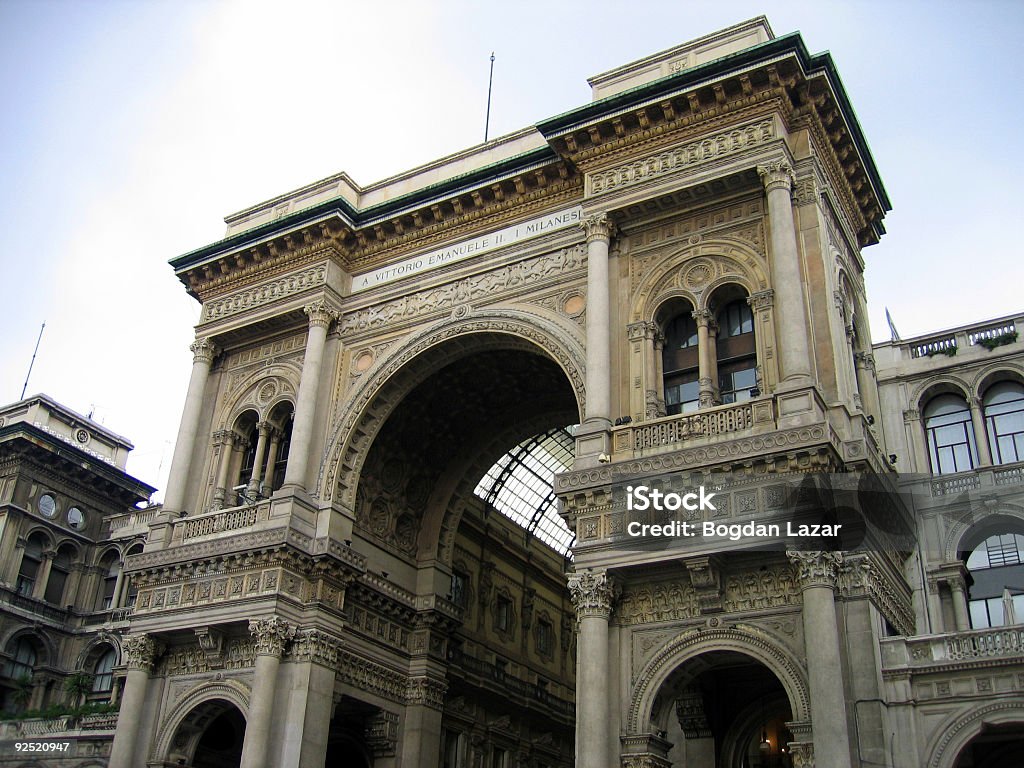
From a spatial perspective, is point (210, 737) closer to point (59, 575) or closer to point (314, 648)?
point (314, 648)

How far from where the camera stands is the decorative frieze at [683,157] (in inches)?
1038

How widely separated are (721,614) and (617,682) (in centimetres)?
264

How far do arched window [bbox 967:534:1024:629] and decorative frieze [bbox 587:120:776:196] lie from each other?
1255 cm

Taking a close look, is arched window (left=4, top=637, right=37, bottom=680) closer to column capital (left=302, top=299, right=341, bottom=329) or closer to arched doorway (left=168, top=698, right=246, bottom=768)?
arched doorway (left=168, top=698, right=246, bottom=768)

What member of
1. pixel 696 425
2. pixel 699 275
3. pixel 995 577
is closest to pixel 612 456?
pixel 696 425

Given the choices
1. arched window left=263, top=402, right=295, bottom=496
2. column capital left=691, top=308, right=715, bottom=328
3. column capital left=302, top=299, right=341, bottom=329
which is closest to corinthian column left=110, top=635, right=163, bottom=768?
arched window left=263, top=402, right=295, bottom=496

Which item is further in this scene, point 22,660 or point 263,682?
point 22,660

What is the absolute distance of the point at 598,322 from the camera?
26594 mm

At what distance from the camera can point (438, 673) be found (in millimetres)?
32469

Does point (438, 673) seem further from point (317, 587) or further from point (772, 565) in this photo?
point (772, 565)

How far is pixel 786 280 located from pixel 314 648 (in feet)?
49.5

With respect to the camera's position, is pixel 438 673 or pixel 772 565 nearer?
pixel 772 565

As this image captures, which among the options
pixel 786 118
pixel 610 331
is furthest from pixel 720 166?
pixel 610 331

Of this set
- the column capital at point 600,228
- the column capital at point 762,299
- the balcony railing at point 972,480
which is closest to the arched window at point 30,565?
the column capital at point 600,228
